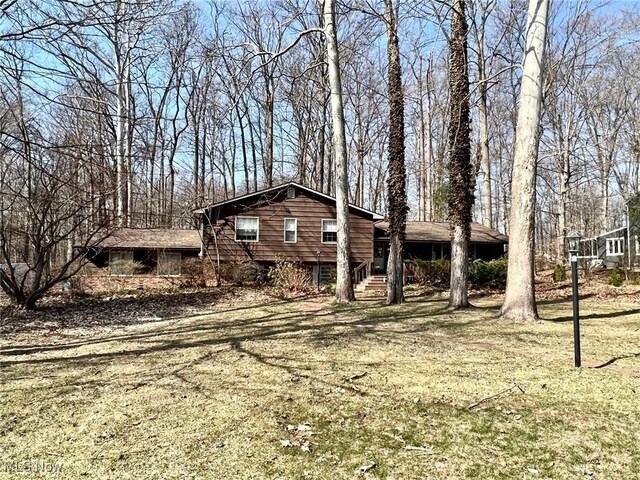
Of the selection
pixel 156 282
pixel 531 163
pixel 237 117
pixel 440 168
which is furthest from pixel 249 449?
pixel 237 117

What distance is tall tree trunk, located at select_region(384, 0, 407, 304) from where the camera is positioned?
13.0m

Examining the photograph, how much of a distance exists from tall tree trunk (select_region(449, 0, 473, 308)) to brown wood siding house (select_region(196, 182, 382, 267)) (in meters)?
10.4

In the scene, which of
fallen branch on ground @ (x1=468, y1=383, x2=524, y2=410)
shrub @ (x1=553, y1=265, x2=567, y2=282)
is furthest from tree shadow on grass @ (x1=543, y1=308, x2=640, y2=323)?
shrub @ (x1=553, y1=265, x2=567, y2=282)

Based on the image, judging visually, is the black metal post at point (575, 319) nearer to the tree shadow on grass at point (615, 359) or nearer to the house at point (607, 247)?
the tree shadow on grass at point (615, 359)

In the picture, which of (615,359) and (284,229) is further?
(284,229)

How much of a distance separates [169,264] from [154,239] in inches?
72.2

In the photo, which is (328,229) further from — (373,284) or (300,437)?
(300,437)

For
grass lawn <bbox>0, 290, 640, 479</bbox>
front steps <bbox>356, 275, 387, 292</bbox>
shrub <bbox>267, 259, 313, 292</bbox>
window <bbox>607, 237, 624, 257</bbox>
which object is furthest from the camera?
window <bbox>607, 237, 624, 257</bbox>

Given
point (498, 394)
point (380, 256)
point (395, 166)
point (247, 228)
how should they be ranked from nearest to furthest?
point (498, 394) < point (395, 166) < point (247, 228) < point (380, 256)

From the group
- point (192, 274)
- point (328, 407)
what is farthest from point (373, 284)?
point (328, 407)

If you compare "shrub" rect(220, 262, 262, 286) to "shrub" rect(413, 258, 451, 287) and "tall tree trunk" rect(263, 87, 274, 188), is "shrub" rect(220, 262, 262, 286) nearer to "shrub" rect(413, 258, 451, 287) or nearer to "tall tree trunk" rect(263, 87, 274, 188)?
"shrub" rect(413, 258, 451, 287)

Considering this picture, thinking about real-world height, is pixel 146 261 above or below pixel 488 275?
above

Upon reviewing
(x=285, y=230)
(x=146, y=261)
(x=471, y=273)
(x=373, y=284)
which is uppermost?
(x=285, y=230)

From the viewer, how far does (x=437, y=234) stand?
82.2ft
